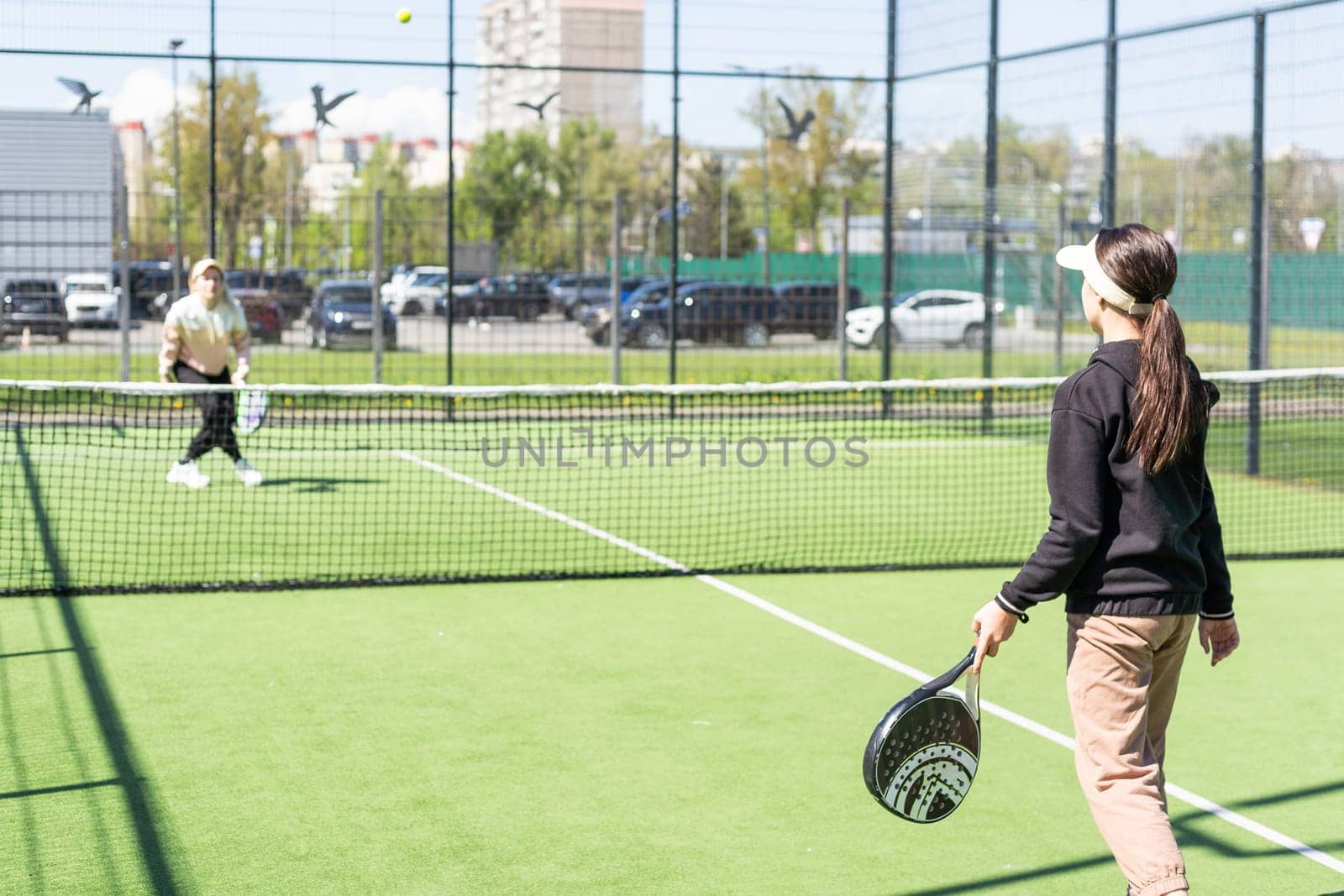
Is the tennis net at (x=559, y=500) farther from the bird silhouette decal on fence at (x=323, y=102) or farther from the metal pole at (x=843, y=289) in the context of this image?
the bird silhouette decal on fence at (x=323, y=102)

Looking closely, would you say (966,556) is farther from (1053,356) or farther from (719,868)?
(1053,356)

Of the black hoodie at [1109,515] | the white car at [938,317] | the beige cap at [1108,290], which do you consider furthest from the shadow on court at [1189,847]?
the white car at [938,317]

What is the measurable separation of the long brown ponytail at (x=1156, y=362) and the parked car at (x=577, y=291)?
51.1 feet

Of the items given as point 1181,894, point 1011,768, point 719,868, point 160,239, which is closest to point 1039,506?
point 1011,768

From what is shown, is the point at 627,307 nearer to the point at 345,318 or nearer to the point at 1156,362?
the point at 345,318

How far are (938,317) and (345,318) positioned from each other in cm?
764

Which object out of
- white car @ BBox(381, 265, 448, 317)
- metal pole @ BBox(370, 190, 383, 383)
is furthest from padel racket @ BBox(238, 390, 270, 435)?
white car @ BBox(381, 265, 448, 317)

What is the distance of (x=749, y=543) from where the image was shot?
10.8 meters

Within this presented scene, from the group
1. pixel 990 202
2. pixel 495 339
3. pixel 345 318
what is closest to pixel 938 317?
pixel 990 202

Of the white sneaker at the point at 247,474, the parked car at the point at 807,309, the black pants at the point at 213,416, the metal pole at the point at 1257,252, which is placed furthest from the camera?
the parked car at the point at 807,309

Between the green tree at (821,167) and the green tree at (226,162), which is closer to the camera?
the green tree at (226,162)

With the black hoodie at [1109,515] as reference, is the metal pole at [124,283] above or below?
above

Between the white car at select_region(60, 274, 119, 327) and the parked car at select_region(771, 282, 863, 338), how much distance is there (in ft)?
26.0

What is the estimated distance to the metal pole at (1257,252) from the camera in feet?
45.1
